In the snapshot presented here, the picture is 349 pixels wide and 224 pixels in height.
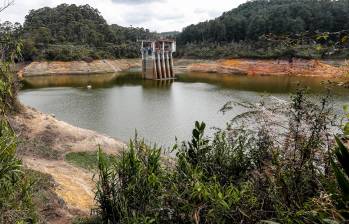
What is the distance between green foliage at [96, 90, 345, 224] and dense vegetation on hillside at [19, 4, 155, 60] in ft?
195

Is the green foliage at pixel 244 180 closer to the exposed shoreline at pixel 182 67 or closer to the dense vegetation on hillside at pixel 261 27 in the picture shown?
the dense vegetation on hillside at pixel 261 27

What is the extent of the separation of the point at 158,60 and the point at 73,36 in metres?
32.6

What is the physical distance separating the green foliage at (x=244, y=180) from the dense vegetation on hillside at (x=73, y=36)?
59.3 meters

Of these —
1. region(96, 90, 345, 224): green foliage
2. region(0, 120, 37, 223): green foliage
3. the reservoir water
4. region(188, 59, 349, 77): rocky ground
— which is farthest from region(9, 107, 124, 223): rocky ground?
region(188, 59, 349, 77): rocky ground

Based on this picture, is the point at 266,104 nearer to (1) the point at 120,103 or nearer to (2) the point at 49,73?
(1) the point at 120,103

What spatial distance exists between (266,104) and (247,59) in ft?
183

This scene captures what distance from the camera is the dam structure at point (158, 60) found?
188 feet

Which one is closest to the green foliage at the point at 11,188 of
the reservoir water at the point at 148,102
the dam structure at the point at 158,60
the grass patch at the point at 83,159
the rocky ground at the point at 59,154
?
the rocky ground at the point at 59,154

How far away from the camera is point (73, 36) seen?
269 ft

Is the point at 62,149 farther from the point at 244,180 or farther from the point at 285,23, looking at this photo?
the point at 285,23

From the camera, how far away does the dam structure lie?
5716 cm

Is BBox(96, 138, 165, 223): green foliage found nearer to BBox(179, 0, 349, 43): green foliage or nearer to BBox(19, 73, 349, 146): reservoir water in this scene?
BBox(19, 73, 349, 146): reservoir water

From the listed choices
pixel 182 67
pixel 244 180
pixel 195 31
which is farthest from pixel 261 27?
pixel 244 180

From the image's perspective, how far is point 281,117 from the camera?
6.91 metres
